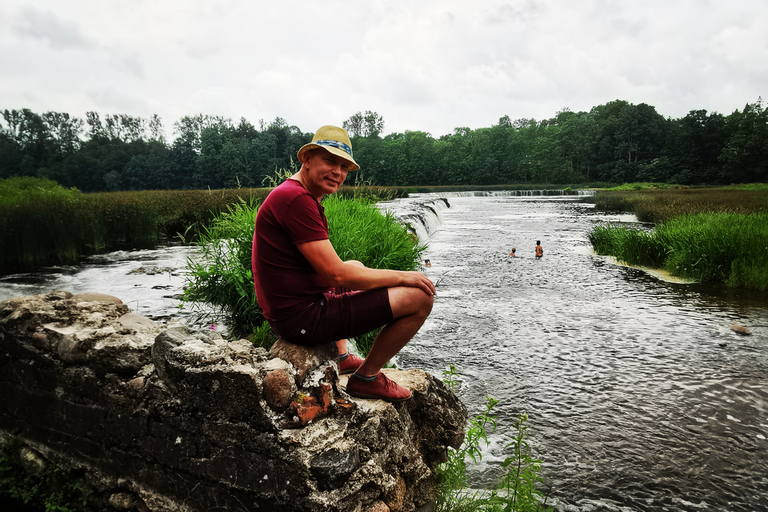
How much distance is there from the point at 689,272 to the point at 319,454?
11.1 meters

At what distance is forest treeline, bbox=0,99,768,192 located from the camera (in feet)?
259

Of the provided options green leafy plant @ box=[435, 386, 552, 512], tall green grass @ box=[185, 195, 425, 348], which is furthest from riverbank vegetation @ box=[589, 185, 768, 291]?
green leafy plant @ box=[435, 386, 552, 512]

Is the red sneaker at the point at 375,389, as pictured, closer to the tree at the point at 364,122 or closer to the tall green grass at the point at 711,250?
the tall green grass at the point at 711,250

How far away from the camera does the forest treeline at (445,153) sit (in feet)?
259

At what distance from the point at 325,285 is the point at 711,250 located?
430 inches

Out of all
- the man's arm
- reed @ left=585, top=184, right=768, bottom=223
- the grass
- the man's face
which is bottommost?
the grass

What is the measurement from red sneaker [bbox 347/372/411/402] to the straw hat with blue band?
4.39 ft

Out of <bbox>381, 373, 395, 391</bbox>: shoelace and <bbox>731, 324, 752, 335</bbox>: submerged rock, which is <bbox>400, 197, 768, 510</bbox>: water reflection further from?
<bbox>381, 373, 395, 391</bbox>: shoelace

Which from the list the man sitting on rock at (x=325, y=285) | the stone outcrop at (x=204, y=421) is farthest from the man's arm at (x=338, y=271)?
the stone outcrop at (x=204, y=421)

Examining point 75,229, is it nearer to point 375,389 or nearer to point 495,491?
point 375,389

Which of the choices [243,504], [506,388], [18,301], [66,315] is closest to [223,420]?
[243,504]

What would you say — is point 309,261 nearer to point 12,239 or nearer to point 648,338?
point 648,338

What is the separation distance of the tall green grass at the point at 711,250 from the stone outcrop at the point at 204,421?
9.45 meters

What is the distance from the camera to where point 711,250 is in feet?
35.1
